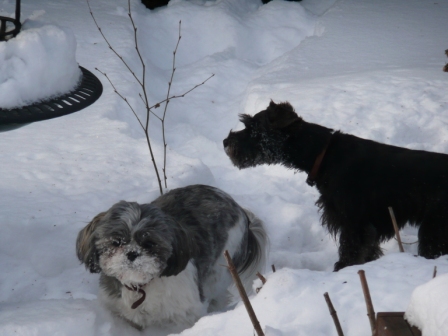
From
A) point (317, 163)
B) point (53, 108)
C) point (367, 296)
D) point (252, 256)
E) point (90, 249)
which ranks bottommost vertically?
point (252, 256)

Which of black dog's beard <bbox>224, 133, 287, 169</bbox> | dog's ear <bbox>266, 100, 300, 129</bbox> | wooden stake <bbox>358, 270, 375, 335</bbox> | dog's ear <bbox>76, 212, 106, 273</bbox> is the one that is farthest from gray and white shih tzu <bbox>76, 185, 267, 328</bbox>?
wooden stake <bbox>358, 270, 375, 335</bbox>

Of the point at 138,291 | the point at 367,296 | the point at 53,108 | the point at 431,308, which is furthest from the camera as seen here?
the point at 138,291

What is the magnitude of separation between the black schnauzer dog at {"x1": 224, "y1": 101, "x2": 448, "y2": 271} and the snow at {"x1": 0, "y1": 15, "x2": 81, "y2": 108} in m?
1.65

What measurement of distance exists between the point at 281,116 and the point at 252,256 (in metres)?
1.12

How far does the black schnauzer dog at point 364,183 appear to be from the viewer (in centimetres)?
378

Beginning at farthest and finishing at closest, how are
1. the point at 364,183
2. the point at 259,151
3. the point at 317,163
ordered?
A: the point at 259,151
the point at 317,163
the point at 364,183

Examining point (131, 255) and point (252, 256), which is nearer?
point (131, 255)

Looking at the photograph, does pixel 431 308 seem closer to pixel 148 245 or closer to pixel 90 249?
pixel 148 245

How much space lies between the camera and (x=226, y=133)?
6.90 m

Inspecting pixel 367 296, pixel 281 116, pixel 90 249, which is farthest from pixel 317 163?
pixel 367 296

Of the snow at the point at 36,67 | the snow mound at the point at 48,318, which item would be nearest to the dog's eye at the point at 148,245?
the snow mound at the point at 48,318

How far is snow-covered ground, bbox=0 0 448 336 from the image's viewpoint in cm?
252

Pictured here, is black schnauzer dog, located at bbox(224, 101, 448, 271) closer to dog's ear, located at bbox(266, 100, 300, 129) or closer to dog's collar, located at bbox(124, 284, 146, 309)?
dog's ear, located at bbox(266, 100, 300, 129)

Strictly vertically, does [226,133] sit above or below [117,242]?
below
